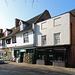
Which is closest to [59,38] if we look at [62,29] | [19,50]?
[62,29]

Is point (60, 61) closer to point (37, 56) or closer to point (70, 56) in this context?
point (70, 56)

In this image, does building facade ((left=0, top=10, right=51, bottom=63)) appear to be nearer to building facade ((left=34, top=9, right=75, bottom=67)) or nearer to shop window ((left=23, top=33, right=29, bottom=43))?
shop window ((left=23, top=33, right=29, bottom=43))

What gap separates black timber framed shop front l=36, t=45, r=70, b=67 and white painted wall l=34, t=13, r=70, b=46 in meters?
0.87

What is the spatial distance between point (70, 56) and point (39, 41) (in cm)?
649

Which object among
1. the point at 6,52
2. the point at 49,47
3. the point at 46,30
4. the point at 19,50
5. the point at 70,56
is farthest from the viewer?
the point at 6,52

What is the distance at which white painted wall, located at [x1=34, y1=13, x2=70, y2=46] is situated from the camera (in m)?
14.4

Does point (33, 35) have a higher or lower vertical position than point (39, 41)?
higher

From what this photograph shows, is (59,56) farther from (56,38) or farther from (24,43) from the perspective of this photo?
(24,43)

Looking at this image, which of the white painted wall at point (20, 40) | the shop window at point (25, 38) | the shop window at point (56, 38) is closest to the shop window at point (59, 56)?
the shop window at point (56, 38)

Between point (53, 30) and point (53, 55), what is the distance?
4127 millimetres

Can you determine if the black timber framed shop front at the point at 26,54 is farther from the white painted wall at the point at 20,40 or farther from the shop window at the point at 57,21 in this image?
the shop window at the point at 57,21

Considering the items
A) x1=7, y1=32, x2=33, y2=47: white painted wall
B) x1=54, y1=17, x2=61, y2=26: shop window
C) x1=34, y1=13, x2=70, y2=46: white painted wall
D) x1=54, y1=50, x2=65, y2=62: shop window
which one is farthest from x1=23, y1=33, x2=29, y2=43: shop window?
x1=54, y1=50, x2=65, y2=62: shop window

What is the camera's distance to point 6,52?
27.5 meters

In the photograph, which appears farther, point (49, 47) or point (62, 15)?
point (49, 47)
